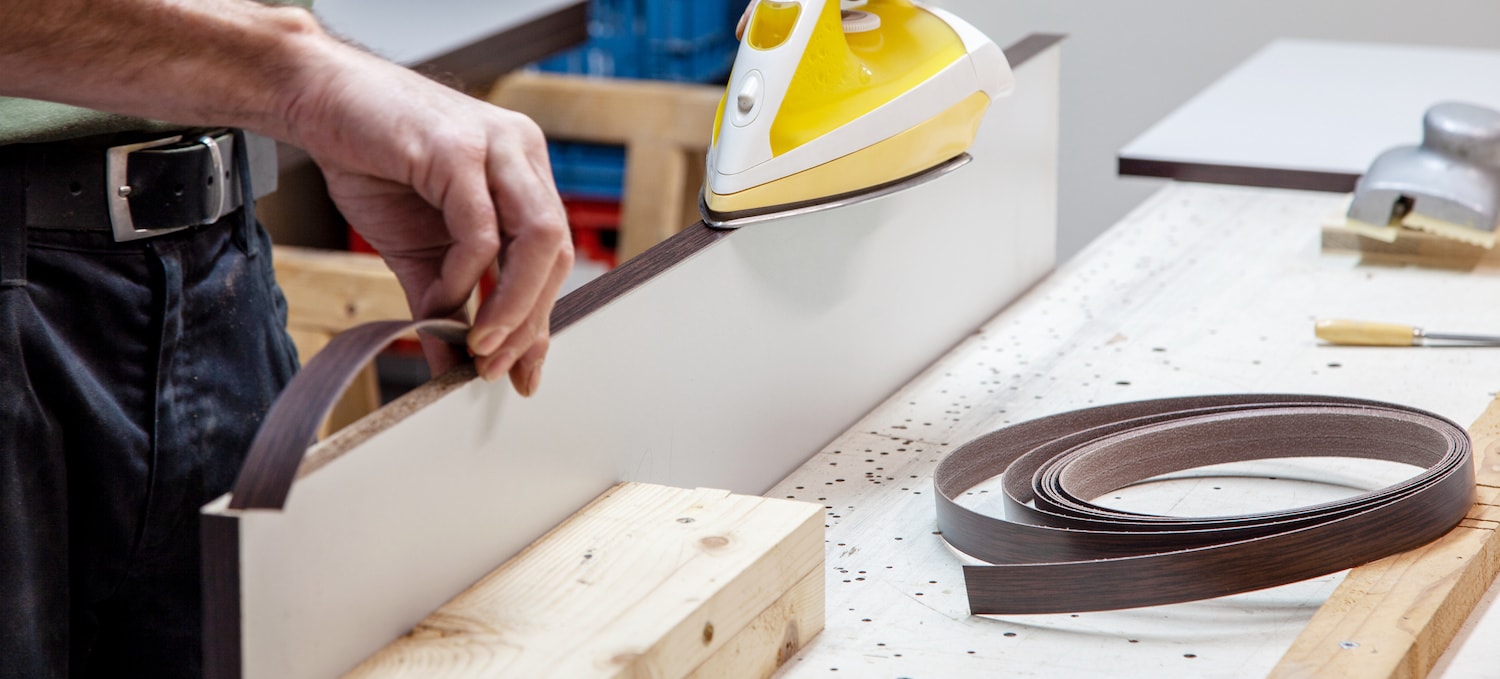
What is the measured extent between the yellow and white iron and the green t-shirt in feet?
1.20

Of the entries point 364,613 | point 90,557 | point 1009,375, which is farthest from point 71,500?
point 1009,375

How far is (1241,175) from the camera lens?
1910mm

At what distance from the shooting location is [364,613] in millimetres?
794

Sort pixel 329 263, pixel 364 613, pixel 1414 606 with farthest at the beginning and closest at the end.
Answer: pixel 329 263
pixel 1414 606
pixel 364 613

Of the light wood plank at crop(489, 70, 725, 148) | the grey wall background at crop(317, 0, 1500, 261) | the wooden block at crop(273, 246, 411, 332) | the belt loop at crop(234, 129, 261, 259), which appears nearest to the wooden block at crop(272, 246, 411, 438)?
the wooden block at crop(273, 246, 411, 332)

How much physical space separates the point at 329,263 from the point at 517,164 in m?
1.55

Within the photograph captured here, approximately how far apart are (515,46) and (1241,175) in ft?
4.39

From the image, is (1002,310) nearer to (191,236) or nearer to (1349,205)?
(1349,205)

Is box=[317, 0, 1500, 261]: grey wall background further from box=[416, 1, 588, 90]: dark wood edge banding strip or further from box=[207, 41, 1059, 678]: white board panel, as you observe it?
box=[207, 41, 1059, 678]: white board panel

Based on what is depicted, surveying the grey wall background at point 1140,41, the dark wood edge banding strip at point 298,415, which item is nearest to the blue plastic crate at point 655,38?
the grey wall background at point 1140,41

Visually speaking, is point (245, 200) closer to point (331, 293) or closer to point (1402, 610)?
point (1402, 610)

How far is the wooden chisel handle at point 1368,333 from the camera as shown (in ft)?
4.61

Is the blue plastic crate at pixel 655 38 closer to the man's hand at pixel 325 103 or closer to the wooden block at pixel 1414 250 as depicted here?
the wooden block at pixel 1414 250

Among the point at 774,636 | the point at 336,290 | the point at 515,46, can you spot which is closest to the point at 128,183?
the point at 774,636
